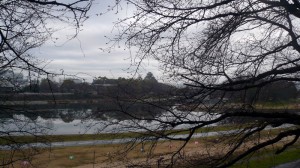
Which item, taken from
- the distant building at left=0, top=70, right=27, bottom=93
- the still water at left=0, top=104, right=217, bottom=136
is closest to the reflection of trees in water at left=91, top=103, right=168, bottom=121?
the still water at left=0, top=104, right=217, bottom=136

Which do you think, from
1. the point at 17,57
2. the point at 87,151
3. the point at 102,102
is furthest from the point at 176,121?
the point at 87,151

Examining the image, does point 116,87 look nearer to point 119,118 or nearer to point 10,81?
point 119,118

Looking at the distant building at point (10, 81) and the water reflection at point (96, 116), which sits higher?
the distant building at point (10, 81)

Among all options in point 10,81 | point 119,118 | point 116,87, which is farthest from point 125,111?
point 10,81

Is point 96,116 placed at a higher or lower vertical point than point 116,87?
lower

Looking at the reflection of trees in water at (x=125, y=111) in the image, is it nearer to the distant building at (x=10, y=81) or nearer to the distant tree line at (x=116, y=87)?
the distant tree line at (x=116, y=87)

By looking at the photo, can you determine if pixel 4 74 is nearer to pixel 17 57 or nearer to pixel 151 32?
pixel 17 57

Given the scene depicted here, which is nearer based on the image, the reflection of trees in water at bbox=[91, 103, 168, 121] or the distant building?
the reflection of trees in water at bbox=[91, 103, 168, 121]

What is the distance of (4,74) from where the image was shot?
5.58 meters

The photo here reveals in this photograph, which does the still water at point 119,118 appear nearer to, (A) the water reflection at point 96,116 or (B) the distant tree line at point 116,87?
(A) the water reflection at point 96,116

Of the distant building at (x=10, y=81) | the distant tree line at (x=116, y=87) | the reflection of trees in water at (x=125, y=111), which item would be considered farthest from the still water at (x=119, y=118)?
the distant building at (x=10, y=81)

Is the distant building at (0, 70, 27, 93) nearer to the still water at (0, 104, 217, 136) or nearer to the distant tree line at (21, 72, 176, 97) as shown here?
the distant tree line at (21, 72, 176, 97)

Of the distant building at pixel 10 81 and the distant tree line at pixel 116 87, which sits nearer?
the distant tree line at pixel 116 87

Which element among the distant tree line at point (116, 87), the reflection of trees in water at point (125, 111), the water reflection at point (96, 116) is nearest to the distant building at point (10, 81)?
the distant tree line at point (116, 87)
